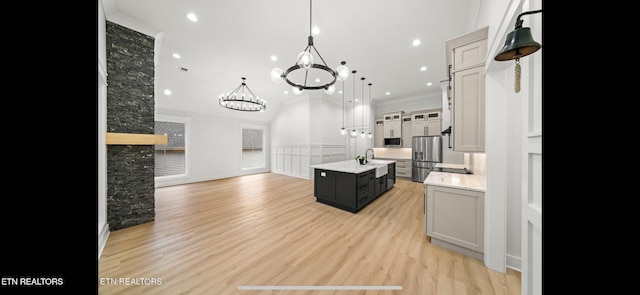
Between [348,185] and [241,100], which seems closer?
[348,185]

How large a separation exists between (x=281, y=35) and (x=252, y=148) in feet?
18.2

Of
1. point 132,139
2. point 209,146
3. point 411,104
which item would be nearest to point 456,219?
point 132,139

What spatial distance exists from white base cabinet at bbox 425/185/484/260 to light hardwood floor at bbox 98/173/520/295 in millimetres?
117

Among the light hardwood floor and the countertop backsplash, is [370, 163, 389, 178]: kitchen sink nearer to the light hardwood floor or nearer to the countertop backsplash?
the light hardwood floor

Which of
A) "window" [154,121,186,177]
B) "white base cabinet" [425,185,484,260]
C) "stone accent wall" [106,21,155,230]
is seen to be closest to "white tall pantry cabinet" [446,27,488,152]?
"white base cabinet" [425,185,484,260]

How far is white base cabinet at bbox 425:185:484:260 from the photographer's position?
6.42 feet

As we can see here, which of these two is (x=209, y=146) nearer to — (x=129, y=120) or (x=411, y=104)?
(x=129, y=120)

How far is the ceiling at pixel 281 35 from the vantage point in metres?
2.46

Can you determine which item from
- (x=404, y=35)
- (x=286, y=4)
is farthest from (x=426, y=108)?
(x=286, y=4)

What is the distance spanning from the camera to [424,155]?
574 cm

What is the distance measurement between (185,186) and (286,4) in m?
5.42

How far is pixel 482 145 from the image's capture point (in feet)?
6.49
